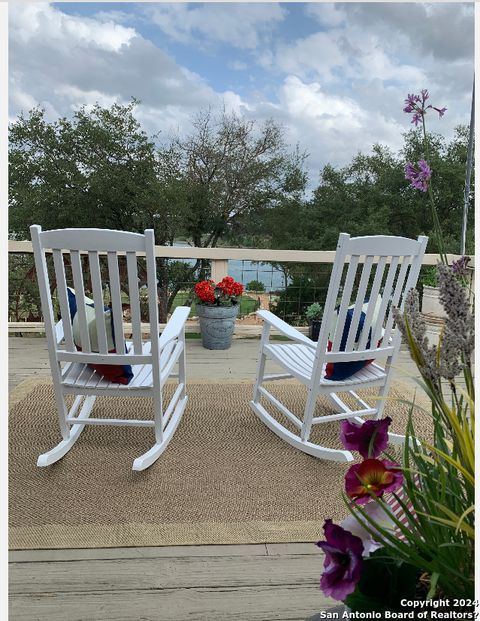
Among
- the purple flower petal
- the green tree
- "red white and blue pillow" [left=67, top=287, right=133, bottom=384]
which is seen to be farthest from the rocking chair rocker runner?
the green tree

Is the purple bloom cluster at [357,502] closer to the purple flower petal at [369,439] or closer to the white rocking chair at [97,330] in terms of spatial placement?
the purple flower petal at [369,439]

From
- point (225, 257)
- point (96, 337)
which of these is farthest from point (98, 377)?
point (225, 257)

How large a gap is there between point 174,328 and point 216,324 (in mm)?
1762

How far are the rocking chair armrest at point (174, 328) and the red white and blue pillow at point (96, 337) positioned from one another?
0.65 feet

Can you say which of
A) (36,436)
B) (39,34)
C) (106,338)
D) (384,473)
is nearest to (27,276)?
(36,436)

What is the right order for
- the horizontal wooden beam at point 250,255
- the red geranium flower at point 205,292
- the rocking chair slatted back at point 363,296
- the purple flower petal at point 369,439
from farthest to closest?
1. the horizontal wooden beam at point 250,255
2. the red geranium flower at point 205,292
3. the rocking chair slatted back at point 363,296
4. the purple flower petal at point 369,439

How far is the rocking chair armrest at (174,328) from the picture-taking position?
218 cm

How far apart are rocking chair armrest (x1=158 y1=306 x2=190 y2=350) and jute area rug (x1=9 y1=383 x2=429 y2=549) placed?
541 millimetres

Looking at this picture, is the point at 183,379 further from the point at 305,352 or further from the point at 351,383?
the point at 351,383

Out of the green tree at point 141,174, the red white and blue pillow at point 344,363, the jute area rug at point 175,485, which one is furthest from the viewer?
the green tree at point 141,174

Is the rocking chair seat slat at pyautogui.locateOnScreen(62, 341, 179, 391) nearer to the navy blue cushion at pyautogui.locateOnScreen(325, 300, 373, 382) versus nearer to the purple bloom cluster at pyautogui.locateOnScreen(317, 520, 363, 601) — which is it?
the navy blue cushion at pyautogui.locateOnScreen(325, 300, 373, 382)

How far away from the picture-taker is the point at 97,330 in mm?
2068

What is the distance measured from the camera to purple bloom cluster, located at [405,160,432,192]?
3.13 ft

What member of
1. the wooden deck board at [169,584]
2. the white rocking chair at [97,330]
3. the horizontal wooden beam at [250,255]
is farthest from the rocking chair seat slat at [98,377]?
the horizontal wooden beam at [250,255]
